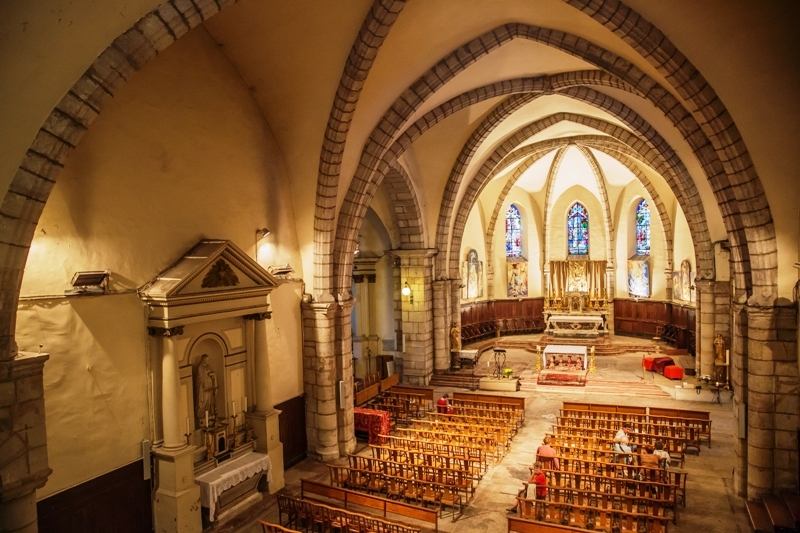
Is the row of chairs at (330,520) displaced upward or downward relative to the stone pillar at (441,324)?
downward

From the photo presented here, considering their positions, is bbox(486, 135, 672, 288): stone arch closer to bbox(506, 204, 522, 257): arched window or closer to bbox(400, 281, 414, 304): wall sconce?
bbox(506, 204, 522, 257): arched window

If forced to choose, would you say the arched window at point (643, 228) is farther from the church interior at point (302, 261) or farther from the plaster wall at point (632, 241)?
the church interior at point (302, 261)

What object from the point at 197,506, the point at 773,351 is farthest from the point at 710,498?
the point at 197,506

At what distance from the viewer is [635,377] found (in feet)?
65.3

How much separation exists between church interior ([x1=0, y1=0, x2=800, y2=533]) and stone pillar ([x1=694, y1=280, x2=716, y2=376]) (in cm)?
170

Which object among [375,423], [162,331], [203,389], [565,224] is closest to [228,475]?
[203,389]

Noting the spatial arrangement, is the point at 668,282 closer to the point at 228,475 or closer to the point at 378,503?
the point at 378,503

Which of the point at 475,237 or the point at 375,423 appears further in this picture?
the point at 475,237

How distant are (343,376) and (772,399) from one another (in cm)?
856

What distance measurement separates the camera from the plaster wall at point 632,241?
26.8m

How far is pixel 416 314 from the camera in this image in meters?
19.6

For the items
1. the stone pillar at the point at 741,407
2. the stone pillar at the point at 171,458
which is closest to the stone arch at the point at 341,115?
the stone pillar at the point at 171,458

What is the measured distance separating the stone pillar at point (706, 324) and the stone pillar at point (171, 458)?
1642 centimetres

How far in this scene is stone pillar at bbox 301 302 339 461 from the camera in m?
12.8
